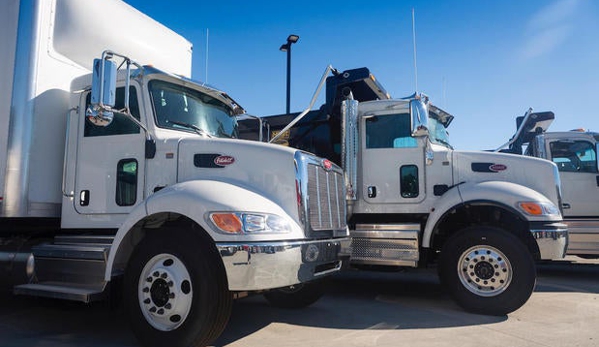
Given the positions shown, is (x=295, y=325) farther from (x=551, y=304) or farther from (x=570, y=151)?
(x=570, y=151)

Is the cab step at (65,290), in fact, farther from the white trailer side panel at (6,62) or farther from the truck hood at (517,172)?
the truck hood at (517,172)

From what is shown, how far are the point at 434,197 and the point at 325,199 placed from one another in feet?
7.61

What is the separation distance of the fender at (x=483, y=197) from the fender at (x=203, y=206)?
2.63 meters

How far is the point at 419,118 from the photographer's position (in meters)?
5.58

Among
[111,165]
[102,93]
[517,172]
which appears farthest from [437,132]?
[102,93]

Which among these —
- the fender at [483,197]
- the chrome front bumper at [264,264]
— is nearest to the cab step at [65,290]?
the chrome front bumper at [264,264]

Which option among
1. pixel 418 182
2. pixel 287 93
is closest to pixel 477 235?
pixel 418 182

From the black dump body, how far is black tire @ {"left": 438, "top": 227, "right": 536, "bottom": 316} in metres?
2.34

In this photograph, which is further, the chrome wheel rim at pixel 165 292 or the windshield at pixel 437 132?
the windshield at pixel 437 132

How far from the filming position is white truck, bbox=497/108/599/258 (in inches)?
331

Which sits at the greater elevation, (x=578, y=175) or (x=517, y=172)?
(x=578, y=175)

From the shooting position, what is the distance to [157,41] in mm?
→ 6188

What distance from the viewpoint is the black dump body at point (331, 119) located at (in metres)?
7.32

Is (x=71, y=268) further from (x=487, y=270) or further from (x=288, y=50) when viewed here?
(x=288, y=50)
